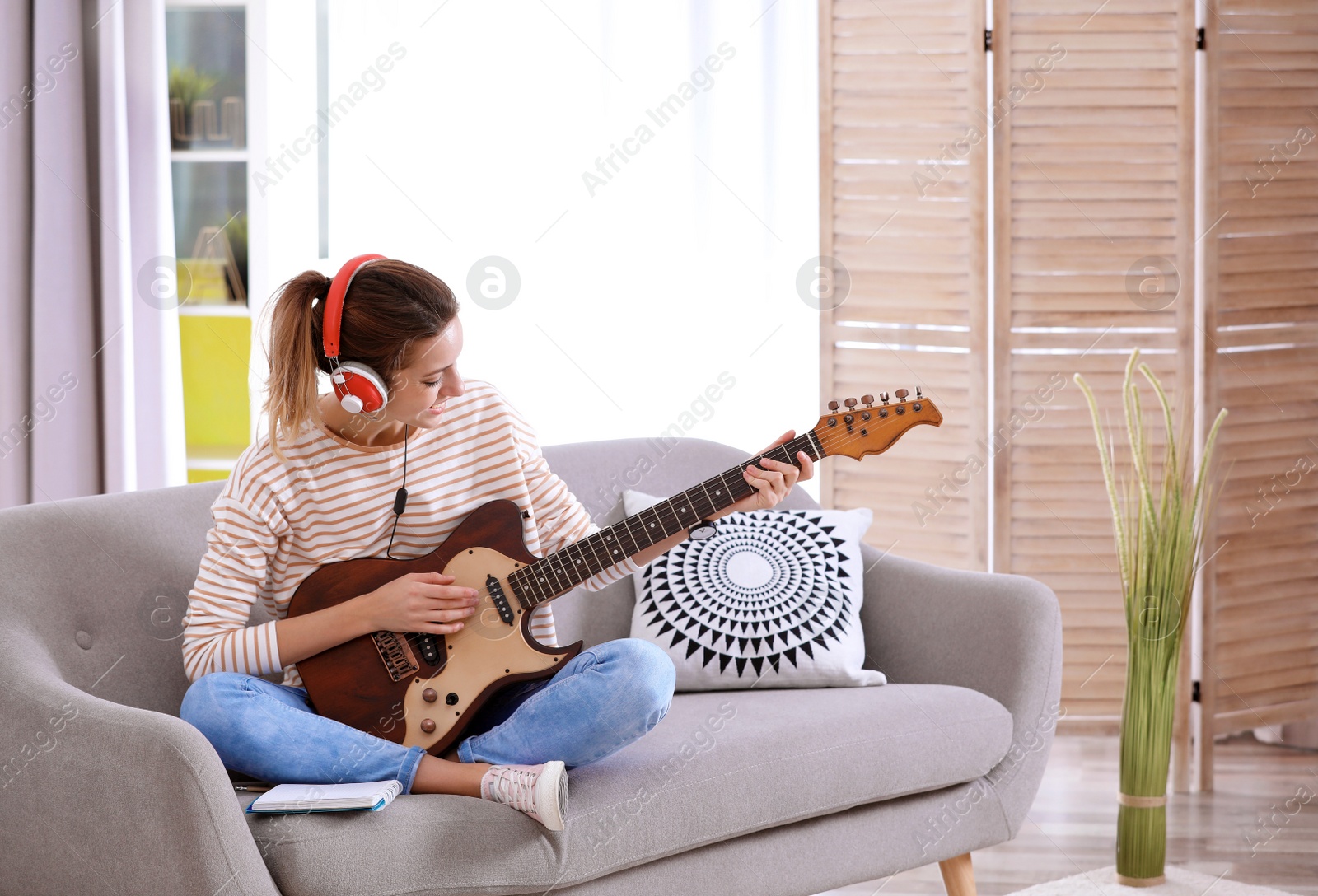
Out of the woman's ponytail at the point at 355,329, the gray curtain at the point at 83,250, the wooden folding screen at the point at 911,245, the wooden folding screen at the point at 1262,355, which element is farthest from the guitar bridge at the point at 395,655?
the wooden folding screen at the point at 1262,355

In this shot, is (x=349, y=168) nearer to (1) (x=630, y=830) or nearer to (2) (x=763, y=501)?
(2) (x=763, y=501)

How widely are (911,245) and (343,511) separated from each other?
4.92 ft

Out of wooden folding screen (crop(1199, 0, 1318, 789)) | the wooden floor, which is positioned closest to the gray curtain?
the wooden floor

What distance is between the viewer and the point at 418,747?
1437 millimetres

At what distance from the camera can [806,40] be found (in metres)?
2.91

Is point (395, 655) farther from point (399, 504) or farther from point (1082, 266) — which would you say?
point (1082, 266)

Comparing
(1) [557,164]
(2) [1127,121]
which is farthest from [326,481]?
(2) [1127,121]

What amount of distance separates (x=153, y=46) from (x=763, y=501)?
196cm

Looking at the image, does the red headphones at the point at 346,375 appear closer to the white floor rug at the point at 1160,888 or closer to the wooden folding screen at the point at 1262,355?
the white floor rug at the point at 1160,888

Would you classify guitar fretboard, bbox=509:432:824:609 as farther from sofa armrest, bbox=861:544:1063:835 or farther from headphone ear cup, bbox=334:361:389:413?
sofa armrest, bbox=861:544:1063:835

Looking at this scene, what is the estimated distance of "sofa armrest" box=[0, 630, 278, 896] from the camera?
122 cm

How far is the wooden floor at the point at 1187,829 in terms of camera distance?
2.01m

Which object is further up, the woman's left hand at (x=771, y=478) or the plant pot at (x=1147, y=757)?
the woman's left hand at (x=771, y=478)

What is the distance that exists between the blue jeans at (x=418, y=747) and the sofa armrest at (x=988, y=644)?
1.82 ft
